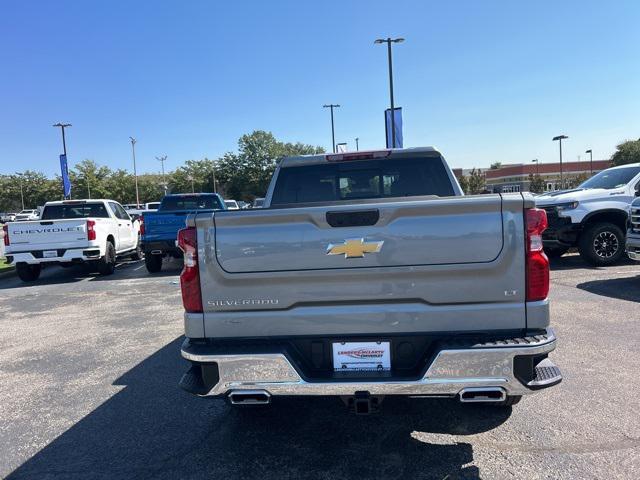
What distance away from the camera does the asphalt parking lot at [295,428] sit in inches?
122

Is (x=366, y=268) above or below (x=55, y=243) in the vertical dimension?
above

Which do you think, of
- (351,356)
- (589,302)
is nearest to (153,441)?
(351,356)

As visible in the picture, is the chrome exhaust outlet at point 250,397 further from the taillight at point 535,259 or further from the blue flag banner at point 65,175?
the blue flag banner at point 65,175

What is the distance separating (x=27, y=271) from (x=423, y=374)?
39.7 feet

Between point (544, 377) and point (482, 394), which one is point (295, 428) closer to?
point (482, 394)

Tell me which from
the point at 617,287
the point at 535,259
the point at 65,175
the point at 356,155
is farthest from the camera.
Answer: the point at 65,175

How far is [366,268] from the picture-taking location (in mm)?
2773

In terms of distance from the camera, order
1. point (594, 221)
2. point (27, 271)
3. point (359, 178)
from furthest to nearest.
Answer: point (27, 271), point (594, 221), point (359, 178)

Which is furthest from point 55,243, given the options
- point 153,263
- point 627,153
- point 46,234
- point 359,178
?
point 627,153

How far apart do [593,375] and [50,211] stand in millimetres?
12935

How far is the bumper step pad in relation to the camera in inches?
107

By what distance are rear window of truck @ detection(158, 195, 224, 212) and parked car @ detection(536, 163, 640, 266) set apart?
8.09 meters

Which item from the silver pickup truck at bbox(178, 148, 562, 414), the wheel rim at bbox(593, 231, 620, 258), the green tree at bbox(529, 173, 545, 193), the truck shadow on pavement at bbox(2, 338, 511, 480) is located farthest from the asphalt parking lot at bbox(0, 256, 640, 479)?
the green tree at bbox(529, 173, 545, 193)

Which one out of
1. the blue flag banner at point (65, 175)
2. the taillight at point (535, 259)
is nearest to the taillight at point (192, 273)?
the taillight at point (535, 259)
